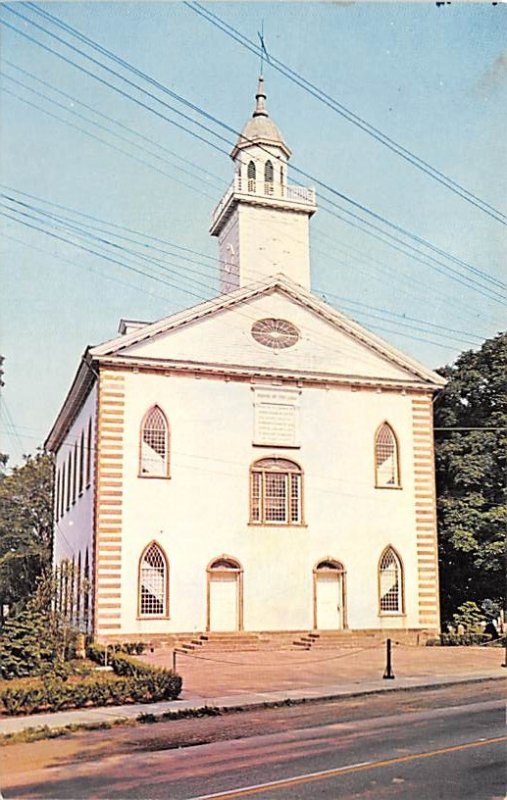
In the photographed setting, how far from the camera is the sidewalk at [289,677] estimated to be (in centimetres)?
1387

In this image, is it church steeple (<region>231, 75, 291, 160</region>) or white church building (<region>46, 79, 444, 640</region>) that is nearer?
church steeple (<region>231, 75, 291, 160</region>)

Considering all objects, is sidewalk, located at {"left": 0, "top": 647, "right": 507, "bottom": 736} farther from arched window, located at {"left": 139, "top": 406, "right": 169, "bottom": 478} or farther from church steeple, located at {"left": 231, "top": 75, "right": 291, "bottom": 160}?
church steeple, located at {"left": 231, "top": 75, "right": 291, "bottom": 160}

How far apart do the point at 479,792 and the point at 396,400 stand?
17.8m

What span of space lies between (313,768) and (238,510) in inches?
597

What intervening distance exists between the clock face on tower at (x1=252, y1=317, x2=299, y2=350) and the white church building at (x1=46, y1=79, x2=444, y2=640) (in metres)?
0.04

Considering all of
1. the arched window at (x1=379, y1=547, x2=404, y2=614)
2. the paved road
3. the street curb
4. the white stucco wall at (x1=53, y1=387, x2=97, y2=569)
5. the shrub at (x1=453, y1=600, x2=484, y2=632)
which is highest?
the white stucco wall at (x1=53, y1=387, x2=97, y2=569)

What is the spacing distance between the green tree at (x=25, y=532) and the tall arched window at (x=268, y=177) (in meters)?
11.5

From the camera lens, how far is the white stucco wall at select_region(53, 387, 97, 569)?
24.6m

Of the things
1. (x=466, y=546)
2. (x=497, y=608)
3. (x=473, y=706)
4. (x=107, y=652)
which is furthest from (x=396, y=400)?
(x=473, y=706)

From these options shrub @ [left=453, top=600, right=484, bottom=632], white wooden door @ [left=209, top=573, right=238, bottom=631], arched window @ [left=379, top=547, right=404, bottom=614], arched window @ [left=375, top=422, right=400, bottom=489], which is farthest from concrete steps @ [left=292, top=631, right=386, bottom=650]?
arched window @ [left=375, top=422, right=400, bottom=489]

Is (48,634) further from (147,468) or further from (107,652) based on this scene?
(147,468)

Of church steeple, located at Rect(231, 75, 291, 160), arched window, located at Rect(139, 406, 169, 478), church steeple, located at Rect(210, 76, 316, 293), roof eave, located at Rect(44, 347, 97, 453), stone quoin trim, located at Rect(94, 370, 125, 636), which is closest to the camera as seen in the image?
church steeple, located at Rect(231, 75, 291, 160)

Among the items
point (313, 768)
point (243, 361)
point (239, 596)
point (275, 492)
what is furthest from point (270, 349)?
point (313, 768)

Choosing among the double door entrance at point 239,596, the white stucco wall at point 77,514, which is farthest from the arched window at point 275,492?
the white stucco wall at point 77,514
